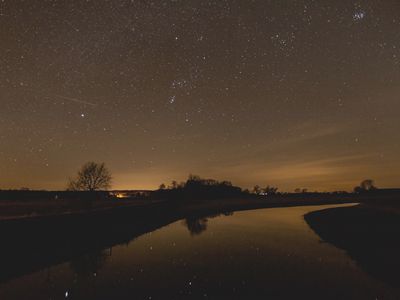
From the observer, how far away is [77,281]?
1461cm

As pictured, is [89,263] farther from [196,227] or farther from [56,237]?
[196,227]

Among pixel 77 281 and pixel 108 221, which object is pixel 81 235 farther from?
pixel 77 281

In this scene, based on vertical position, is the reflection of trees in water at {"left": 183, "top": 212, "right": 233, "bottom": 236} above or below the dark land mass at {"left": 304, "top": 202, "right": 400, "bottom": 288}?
above

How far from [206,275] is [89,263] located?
20.5 ft

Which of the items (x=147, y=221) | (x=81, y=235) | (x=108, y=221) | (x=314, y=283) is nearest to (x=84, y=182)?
(x=147, y=221)

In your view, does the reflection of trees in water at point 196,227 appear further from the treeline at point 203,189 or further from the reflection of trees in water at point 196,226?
the treeline at point 203,189

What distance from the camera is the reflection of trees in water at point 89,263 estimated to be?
16.5m

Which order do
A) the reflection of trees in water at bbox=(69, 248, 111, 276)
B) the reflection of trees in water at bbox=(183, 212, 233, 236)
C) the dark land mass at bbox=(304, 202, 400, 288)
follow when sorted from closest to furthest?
the dark land mass at bbox=(304, 202, 400, 288), the reflection of trees in water at bbox=(69, 248, 111, 276), the reflection of trees in water at bbox=(183, 212, 233, 236)

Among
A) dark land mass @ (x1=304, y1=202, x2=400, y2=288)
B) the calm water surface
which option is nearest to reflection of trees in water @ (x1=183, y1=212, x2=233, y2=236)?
the calm water surface

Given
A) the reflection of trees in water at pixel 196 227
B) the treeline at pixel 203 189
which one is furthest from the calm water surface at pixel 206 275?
the treeline at pixel 203 189

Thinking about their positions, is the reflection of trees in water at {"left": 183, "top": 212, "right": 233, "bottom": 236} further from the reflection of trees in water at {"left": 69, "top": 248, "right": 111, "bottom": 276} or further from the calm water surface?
the reflection of trees in water at {"left": 69, "top": 248, "right": 111, "bottom": 276}

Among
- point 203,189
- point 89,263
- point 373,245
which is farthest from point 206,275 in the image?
point 203,189

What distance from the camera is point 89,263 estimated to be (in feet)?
60.2

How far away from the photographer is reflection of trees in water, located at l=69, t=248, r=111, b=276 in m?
16.5
